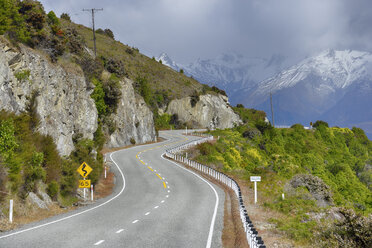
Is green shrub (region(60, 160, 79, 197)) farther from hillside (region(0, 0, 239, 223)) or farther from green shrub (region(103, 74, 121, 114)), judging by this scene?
green shrub (region(103, 74, 121, 114))

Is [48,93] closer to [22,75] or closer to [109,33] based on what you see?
[22,75]

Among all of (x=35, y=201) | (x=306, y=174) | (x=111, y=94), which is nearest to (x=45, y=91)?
(x=35, y=201)

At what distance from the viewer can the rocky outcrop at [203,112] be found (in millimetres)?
88312

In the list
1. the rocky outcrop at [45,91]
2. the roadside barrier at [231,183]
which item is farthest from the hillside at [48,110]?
the roadside barrier at [231,183]

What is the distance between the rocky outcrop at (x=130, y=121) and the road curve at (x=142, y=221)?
1027 inches

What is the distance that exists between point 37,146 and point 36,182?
2.88 m

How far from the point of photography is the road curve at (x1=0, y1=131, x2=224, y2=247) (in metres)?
9.65

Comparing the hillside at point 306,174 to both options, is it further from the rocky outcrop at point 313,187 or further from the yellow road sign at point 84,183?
the yellow road sign at point 84,183

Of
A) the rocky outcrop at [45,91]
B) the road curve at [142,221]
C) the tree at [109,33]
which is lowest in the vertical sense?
the road curve at [142,221]

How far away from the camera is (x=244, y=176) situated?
3017 centimetres

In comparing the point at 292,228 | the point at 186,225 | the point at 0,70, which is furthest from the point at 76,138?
the point at 292,228

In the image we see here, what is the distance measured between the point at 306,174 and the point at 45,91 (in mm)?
21999

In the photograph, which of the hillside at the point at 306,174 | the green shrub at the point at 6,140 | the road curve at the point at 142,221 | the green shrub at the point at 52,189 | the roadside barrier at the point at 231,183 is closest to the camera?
the roadside barrier at the point at 231,183

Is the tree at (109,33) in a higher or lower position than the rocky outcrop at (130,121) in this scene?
higher
